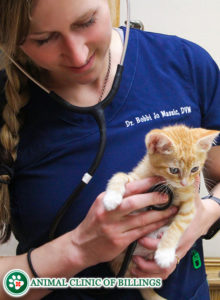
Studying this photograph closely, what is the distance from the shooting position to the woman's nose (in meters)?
0.72

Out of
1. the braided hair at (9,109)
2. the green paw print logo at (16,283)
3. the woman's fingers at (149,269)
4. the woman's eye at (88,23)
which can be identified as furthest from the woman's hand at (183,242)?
the woman's eye at (88,23)

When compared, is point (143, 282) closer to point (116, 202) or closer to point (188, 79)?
point (116, 202)

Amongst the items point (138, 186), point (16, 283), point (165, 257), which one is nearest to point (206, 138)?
point (138, 186)

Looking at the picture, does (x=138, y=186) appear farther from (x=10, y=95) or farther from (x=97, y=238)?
(x=10, y=95)

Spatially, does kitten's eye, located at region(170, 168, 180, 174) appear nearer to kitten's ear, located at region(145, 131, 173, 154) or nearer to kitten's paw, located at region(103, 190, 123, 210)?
kitten's ear, located at region(145, 131, 173, 154)

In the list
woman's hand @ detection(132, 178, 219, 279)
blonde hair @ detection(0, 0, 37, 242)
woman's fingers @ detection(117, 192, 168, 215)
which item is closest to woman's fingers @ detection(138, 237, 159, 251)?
woman's hand @ detection(132, 178, 219, 279)

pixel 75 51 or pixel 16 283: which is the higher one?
pixel 75 51

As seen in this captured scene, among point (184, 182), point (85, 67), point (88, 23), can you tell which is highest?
point (88, 23)

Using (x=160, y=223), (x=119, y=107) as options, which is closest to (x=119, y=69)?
(x=119, y=107)

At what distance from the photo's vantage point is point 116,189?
804 mm

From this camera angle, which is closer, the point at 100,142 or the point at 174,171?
the point at 100,142

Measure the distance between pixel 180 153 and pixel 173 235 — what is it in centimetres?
23

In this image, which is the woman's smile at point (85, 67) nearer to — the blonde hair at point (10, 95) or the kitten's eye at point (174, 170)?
the blonde hair at point (10, 95)

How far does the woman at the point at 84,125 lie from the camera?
29.0 inches
